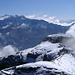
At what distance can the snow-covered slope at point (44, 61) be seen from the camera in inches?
4056

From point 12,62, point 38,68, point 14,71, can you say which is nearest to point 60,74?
point 38,68

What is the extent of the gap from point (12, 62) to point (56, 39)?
45665 mm

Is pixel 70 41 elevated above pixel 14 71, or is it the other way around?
pixel 70 41

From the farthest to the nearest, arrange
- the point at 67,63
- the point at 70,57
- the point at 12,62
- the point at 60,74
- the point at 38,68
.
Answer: the point at 12,62
the point at 70,57
the point at 67,63
the point at 38,68
the point at 60,74

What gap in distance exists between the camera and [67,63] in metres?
121

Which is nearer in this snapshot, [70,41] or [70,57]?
[70,57]

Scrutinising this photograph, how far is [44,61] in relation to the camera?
117m

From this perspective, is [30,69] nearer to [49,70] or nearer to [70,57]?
[49,70]

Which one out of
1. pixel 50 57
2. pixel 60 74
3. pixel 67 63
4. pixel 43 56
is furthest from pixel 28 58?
pixel 60 74

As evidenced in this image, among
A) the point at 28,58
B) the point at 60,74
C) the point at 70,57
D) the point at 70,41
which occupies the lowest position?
the point at 60,74

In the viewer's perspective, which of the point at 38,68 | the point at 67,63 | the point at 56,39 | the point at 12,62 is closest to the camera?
the point at 38,68

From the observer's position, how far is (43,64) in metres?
108

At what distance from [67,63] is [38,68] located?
22451 millimetres

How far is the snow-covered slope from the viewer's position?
338 ft
